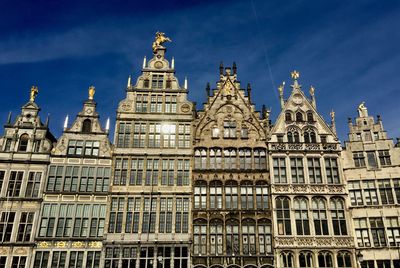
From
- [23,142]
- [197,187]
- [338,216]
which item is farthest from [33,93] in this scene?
[338,216]

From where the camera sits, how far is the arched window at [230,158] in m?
33.6

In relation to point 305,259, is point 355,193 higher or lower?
higher

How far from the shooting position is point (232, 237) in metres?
30.9

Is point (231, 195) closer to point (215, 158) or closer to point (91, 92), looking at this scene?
point (215, 158)

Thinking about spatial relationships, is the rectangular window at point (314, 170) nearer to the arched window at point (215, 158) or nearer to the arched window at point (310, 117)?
the arched window at point (310, 117)

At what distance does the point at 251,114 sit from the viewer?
35562 mm

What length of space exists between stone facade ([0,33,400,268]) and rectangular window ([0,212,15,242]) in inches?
3.1

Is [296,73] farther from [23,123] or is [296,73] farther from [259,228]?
[23,123]

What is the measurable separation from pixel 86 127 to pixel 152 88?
7.17 metres

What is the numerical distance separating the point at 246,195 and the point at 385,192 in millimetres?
12029

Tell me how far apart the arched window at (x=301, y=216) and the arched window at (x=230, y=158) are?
6170 mm

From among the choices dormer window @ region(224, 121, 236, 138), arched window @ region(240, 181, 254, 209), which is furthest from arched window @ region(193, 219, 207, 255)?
dormer window @ region(224, 121, 236, 138)

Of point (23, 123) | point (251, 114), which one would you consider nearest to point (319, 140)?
point (251, 114)

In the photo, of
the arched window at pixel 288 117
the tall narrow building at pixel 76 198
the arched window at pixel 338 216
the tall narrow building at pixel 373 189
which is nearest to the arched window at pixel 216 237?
the tall narrow building at pixel 76 198
